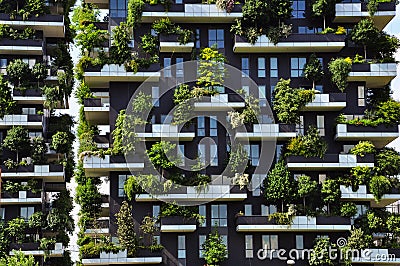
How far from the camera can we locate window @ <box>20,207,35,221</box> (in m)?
49.2

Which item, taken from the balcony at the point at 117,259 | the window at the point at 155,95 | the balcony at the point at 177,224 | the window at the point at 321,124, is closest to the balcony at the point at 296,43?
the window at the point at 321,124

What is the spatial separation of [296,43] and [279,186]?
7.89m

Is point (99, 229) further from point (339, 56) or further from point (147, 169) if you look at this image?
point (339, 56)

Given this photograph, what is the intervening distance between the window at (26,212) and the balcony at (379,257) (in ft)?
58.5

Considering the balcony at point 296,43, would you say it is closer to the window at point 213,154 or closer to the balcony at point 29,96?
the window at point 213,154

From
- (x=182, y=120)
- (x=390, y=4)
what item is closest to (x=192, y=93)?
(x=182, y=120)

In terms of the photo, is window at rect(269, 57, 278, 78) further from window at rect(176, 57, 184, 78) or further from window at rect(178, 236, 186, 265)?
window at rect(178, 236, 186, 265)

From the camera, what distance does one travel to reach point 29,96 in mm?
50312

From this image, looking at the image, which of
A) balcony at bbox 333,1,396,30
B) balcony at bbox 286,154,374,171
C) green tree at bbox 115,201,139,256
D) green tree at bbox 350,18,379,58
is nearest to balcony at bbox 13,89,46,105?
green tree at bbox 115,201,139,256

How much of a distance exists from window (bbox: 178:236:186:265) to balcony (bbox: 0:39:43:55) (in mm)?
13727

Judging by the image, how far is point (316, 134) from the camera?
1874 inches

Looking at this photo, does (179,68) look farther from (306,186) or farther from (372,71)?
(372,71)

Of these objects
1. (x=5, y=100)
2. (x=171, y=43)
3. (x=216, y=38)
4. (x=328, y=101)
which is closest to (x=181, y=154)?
(x=171, y=43)

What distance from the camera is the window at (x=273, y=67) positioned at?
48.8 metres
